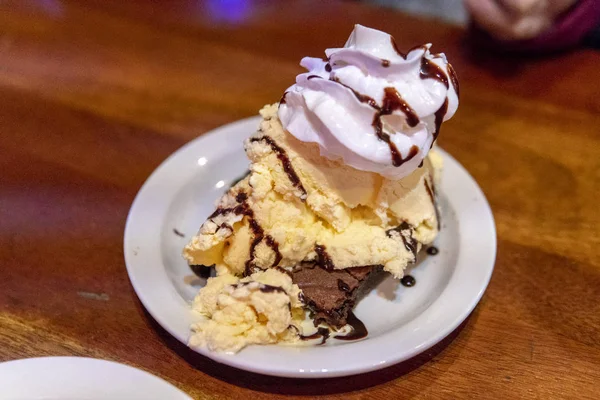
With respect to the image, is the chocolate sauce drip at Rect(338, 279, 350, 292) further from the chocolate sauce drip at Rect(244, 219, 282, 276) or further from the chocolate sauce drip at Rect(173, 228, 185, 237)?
the chocolate sauce drip at Rect(173, 228, 185, 237)

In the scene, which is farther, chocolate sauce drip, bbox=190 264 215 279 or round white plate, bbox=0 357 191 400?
chocolate sauce drip, bbox=190 264 215 279

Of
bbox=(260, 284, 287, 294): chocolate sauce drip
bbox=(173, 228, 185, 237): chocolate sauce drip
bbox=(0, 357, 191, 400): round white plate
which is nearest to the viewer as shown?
bbox=(0, 357, 191, 400): round white plate

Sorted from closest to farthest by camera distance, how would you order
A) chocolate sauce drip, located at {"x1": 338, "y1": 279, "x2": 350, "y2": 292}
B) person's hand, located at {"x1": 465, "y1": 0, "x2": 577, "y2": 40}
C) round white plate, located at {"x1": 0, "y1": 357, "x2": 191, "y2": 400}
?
1. round white plate, located at {"x1": 0, "y1": 357, "x2": 191, "y2": 400}
2. chocolate sauce drip, located at {"x1": 338, "y1": 279, "x2": 350, "y2": 292}
3. person's hand, located at {"x1": 465, "y1": 0, "x2": 577, "y2": 40}

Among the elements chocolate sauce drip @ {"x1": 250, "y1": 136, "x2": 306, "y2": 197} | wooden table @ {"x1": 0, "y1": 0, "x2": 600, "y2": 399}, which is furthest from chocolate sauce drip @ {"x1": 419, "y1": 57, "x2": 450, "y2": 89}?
wooden table @ {"x1": 0, "y1": 0, "x2": 600, "y2": 399}

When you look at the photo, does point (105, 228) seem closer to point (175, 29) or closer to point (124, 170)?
point (124, 170)

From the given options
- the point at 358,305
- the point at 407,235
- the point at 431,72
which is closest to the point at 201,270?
the point at 358,305

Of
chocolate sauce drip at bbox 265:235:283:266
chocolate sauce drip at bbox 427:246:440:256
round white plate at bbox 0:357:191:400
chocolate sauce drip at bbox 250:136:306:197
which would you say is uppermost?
chocolate sauce drip at bbox 250:136:306:197

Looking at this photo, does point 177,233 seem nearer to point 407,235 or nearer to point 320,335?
point 320,335
